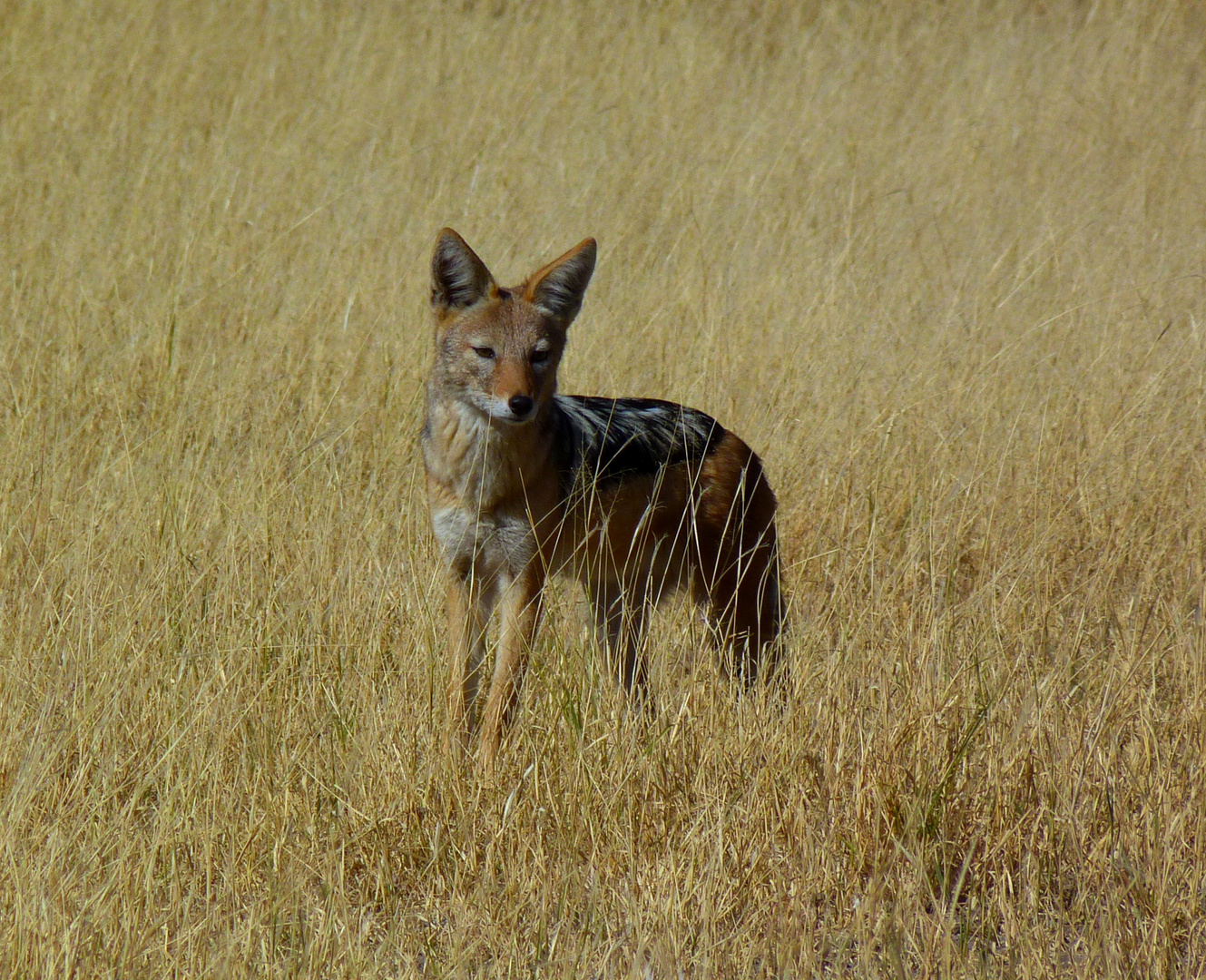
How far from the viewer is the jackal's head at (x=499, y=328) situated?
3793 millimetres

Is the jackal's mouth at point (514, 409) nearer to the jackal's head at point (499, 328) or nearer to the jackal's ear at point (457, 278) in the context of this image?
the jackal's head at point (499, 328)

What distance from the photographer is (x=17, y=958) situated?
7.39ft

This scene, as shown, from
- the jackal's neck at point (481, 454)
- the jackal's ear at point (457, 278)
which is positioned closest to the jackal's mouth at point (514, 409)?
the jackal's neck at point (481, 454)

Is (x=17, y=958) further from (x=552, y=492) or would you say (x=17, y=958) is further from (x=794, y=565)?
(x=794, y=565)

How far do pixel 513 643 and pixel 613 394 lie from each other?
1940 mm

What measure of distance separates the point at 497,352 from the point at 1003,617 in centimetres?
173

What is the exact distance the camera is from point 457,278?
3988 mm

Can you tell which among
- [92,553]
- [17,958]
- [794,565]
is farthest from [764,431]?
[17,958]

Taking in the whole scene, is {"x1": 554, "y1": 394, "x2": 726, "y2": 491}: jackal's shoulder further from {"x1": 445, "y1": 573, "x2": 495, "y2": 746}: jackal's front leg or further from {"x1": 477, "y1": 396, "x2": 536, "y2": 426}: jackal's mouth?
{"x1": 445, "y1": 573, "x2": 495, "y2": 746}: jackal's front leg

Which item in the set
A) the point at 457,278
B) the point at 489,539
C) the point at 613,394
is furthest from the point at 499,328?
the point at 613,394

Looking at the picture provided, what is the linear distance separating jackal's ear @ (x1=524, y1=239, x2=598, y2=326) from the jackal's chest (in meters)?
0.72

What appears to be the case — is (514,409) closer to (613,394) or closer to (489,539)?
(489,539)

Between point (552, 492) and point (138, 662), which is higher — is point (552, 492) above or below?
above

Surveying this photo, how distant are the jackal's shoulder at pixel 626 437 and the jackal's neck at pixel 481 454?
18cm
